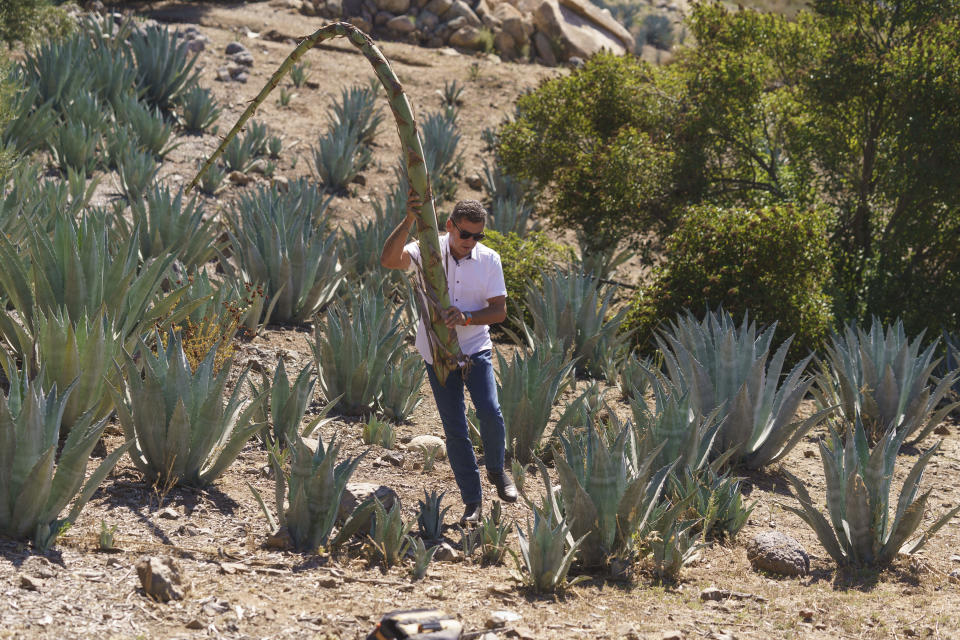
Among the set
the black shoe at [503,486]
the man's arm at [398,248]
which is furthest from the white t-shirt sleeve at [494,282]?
the black shoe at [503,486]

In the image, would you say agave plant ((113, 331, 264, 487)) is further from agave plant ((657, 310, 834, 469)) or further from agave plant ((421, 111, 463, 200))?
agave plant ((421, 111, 463, 200))

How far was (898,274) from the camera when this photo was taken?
895 cm

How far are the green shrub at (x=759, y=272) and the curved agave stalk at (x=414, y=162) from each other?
4527 millimetres

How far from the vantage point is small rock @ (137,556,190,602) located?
2.93 metres

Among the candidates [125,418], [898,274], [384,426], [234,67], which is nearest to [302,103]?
[234,67]

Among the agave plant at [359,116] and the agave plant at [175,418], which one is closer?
the agave plant at [175,418]

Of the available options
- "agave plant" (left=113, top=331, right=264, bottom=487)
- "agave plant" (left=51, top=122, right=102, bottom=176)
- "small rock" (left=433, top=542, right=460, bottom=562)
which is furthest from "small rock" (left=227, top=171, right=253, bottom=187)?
"small rock" (left=433, top=542, right=460, bottom=562)

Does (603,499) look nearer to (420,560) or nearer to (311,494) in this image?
(420,560)

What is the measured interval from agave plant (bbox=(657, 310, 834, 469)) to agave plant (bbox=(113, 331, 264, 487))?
2361 millimetres

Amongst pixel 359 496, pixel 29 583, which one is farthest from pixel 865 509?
pixel 29 583

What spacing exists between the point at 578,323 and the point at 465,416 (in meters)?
3.48

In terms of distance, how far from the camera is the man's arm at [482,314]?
3.46 metres

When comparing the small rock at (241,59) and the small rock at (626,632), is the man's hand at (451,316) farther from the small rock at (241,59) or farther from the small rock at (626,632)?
the small rock at (241,59)

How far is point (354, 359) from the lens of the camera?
5367mm
